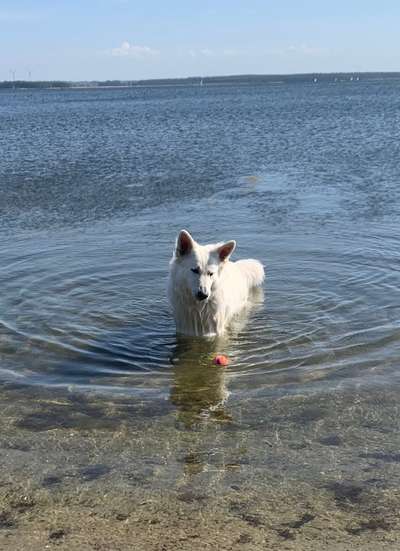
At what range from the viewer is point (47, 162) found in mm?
29094

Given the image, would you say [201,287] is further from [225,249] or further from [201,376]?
[201,376]

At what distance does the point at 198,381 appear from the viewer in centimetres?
882

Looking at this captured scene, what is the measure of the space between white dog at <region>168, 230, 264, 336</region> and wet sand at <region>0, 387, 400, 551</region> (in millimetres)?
2225

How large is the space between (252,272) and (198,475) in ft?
20.4

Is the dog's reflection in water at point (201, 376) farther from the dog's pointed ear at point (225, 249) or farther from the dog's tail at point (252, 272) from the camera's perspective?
the dog's pointed ear at point (225, 249)

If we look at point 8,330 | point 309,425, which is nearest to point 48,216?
point 8,330

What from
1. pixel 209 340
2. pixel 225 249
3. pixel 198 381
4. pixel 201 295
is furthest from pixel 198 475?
pixel 225 249

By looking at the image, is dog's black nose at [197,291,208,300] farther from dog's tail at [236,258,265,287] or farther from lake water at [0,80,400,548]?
dog's tail at [236,258,265,287]

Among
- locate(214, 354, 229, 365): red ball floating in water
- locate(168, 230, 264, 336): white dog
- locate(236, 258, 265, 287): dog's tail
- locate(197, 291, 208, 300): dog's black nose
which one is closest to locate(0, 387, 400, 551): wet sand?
locate(214, 354, 229, 365): red ball floating in water

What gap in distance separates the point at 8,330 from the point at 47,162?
64.7 feet

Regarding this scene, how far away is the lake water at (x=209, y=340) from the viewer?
661 centimetres

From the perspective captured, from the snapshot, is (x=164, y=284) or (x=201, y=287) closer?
(x=201, y=287)

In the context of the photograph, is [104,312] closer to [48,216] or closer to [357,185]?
[48,216]

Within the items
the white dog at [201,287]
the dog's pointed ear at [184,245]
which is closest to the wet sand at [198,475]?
the white dog at [201,287]
